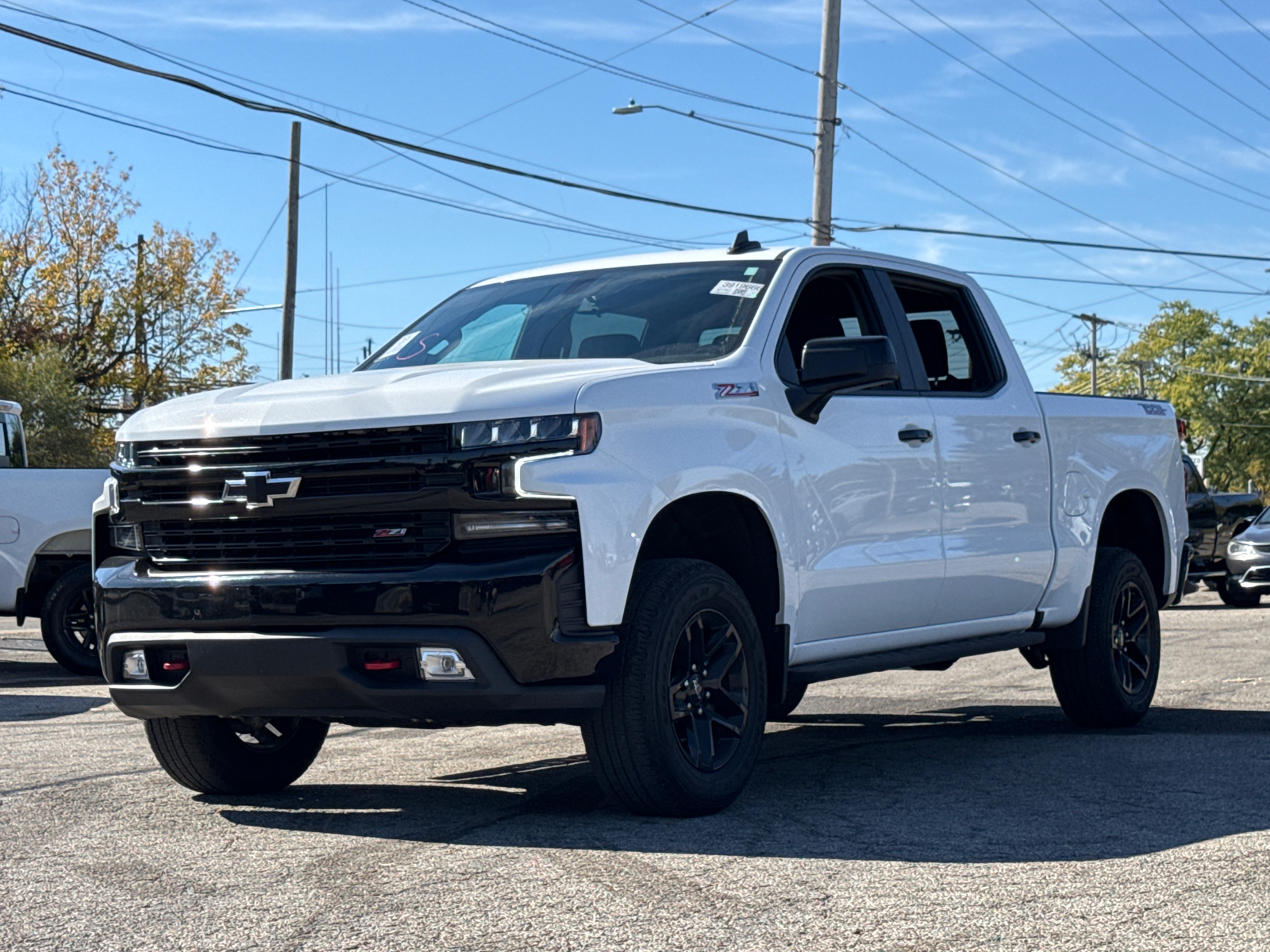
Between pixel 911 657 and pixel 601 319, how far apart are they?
1.86m

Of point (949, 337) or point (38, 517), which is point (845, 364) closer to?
point (949, 337)

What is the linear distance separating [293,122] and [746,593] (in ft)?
81.1

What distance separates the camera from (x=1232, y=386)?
331 ft

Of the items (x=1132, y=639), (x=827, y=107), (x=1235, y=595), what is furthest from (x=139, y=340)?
(x=1132, y=639)

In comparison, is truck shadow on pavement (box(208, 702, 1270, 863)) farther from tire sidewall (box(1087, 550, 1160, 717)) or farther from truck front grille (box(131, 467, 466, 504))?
truck front grille (box(131, 467, 466, 504))

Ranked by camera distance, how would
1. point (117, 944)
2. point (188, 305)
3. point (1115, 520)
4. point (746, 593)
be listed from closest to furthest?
point (117, 944) → point (746, 593) → point (1115, 520) → point (188, 305)

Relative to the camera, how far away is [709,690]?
5.57m

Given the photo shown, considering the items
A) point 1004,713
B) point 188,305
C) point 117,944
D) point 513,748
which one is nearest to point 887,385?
point 513,748

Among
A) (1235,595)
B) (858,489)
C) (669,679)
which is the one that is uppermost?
(858,489)

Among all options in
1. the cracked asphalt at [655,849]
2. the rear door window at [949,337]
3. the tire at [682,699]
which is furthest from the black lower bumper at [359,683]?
the rear door window at [949,337]

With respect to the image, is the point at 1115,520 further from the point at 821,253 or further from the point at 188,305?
the point at 188,305

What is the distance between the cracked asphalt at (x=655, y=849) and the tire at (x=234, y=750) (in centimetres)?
10

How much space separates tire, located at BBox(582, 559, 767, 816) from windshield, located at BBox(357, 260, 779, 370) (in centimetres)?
99

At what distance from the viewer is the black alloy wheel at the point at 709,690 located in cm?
547
